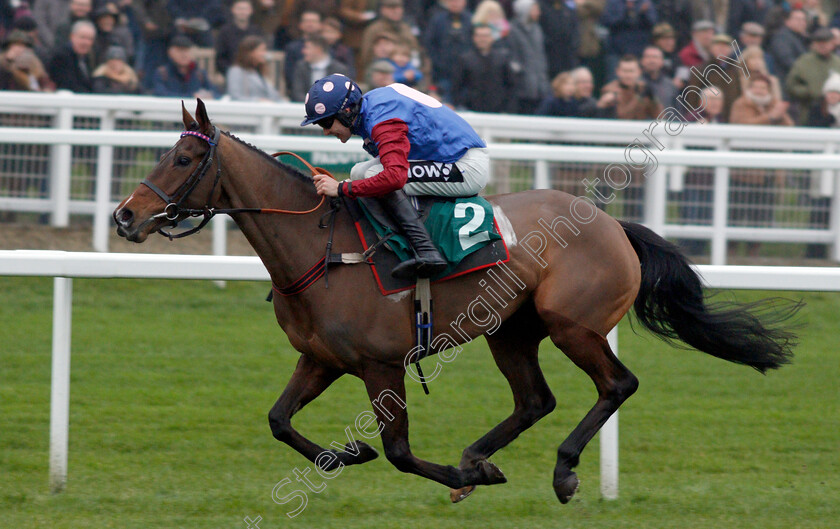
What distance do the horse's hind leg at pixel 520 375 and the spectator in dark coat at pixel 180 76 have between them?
5.13m

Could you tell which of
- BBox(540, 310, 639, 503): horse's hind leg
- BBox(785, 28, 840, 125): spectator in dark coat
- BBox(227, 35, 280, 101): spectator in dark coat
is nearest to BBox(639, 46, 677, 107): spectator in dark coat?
BBox(785, 28, 840, 125): spectator in dark coat

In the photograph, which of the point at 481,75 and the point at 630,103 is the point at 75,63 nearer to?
the point at 481,75

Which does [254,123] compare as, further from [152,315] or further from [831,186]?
[831,186]

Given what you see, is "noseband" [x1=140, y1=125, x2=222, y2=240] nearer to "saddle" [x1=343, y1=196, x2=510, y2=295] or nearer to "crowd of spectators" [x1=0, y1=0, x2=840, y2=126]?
"saddle" [x1=343, y1=196, x2=510, y2=295]

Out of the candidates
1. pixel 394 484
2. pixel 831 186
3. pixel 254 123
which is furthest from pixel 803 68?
pixel 394 484

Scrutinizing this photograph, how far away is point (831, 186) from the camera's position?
748cm

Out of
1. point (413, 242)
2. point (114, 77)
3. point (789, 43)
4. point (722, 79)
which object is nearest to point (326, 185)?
point (413, 242)

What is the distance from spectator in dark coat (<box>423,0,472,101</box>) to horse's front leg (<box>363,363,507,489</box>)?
241 inches

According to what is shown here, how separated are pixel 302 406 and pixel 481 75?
5713 mm

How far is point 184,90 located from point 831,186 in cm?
481

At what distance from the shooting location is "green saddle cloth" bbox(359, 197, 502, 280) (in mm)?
4107

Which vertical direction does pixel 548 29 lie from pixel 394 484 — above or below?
above

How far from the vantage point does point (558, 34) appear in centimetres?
1060

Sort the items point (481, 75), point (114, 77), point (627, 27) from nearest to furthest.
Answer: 1. point (114, 77)
2. point (481, 75)
3. point (627, 27)
